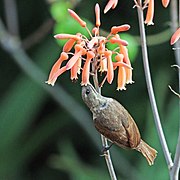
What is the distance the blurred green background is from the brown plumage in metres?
2.13

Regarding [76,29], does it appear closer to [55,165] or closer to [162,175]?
[162,175]

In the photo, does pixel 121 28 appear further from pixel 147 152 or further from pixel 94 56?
pixel 147 152

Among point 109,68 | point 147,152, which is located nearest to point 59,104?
point 147,152

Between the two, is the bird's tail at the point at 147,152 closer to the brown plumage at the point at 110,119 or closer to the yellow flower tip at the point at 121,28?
the brown plumage at the point at 110,119

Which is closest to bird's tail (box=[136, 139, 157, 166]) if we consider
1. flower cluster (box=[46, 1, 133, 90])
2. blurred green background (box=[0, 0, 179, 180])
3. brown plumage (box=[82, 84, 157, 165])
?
brown plumage (box=[82, 84, 157, 165])

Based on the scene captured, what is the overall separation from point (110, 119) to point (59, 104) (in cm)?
262

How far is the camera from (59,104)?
4.20 meters

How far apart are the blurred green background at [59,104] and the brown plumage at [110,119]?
7.00 feet

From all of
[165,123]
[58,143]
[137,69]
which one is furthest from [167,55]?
[58,143]

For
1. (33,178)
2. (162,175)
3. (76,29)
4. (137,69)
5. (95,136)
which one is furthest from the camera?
(33,178)

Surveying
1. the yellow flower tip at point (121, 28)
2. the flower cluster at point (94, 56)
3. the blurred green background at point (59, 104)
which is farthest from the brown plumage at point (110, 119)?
the blurred green background at point (59, 104)

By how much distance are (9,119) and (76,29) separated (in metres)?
1.53

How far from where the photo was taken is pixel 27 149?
4.34 metres

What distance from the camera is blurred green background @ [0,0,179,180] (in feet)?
13.1
